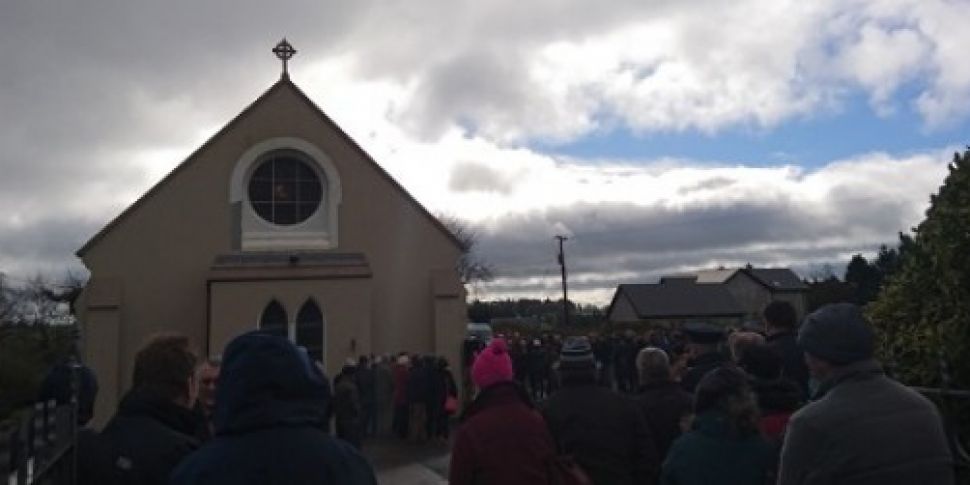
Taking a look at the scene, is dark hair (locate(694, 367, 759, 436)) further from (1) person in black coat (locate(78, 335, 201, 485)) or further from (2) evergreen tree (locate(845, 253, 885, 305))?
(2) evergreen tree (locate(845, 253, 885, 305))

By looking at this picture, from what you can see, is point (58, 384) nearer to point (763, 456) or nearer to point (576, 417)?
point (576, 417)

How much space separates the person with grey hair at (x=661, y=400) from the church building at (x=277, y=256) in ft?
58.9

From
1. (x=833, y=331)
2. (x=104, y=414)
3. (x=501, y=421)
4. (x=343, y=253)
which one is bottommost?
(x=104, y=414)

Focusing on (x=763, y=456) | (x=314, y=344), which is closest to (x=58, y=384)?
(x=763, y=456)

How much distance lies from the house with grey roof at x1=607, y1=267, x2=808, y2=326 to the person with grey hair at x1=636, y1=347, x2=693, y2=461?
68.1 metres

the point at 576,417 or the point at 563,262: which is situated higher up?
the point at 563,262

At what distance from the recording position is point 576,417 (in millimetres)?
5320

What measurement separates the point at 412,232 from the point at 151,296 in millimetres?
7396

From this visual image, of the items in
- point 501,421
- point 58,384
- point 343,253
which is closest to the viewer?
point 501,421

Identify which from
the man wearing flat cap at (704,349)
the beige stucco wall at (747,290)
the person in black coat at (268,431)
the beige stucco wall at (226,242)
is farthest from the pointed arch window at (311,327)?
the beige stucco wall at (747,290)

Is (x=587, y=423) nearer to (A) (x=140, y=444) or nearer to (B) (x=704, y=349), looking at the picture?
(B) (x=704, y=349)

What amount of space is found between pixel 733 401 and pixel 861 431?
0.93 metres

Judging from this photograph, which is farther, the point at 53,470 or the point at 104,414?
the point at 104,414

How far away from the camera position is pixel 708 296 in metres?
83.4
